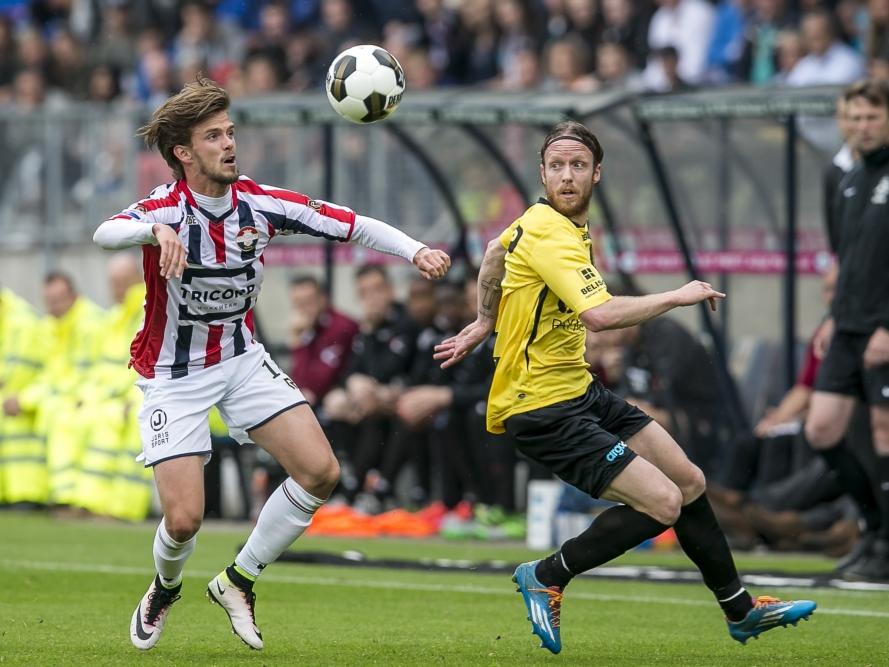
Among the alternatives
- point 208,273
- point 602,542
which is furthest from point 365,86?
point 602,542

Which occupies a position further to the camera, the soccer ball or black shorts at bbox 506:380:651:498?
the soccer ball

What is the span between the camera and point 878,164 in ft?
33.2

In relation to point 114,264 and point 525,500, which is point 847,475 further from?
point 114,264

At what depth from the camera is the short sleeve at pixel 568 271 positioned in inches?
272

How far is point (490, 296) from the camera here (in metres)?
7.52

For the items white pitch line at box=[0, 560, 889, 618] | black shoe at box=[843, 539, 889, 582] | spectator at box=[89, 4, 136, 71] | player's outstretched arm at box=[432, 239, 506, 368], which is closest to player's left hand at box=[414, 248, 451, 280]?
player's outstretched arm at box=[432, 239, 506, 368]

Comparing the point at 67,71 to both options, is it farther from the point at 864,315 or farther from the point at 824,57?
the point at 864,315

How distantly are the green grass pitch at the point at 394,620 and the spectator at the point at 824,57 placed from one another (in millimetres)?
4801

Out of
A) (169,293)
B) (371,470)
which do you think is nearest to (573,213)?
(169,293)

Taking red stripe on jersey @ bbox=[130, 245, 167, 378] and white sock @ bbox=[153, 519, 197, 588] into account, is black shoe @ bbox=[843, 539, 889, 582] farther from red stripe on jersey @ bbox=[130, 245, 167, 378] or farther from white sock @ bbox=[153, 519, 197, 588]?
red stripe on jersey @ bbox=[130, 245, 167, 378]

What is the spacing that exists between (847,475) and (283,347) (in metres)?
6.72

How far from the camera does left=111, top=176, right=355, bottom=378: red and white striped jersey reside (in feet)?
24.1

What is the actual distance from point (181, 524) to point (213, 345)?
79 cm

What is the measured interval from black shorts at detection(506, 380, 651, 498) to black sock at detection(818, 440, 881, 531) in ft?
11.0
